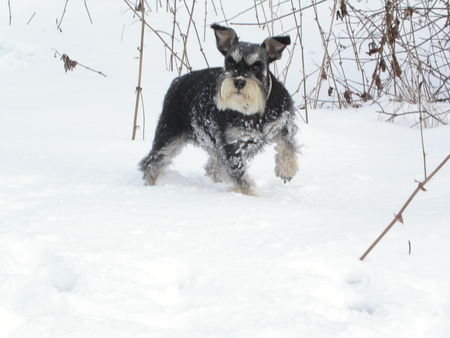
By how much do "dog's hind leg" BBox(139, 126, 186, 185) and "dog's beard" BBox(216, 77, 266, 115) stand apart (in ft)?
2.43

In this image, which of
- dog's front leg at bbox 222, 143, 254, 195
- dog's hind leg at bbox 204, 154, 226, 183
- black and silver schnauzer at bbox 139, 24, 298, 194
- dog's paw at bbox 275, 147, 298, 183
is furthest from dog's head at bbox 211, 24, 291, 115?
dog's hind leg at bbox 204, 154, 226, 183

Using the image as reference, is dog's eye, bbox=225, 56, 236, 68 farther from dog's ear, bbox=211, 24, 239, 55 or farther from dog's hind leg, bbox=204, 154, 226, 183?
dog's hind leg, bbox=204, 154, 226, 183

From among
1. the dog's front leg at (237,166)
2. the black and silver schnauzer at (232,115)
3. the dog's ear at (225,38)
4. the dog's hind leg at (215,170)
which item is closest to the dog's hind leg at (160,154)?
the black and silver schnauzer at (232,115)

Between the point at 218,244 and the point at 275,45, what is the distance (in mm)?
1630

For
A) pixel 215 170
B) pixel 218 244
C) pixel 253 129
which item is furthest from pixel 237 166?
pixel 218 244

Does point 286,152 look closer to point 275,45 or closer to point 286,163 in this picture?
point 286,163

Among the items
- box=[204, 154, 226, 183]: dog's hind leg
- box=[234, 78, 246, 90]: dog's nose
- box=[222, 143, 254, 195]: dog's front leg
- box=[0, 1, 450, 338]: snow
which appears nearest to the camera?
box=[0, 1, 450, 338]: snow

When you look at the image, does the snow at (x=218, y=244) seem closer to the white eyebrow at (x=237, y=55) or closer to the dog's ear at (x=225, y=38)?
the white eyebrow at (x=237, y=55)

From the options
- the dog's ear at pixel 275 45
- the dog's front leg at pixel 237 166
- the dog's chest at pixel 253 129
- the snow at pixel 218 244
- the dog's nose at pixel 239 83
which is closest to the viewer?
the snow at pixel 218 244

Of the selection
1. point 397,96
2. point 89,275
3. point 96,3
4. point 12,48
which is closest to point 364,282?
point 89,275

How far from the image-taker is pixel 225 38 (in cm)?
480

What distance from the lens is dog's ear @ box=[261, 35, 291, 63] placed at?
4684mm

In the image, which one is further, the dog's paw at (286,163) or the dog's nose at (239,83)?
the dog's paw at (286,163)

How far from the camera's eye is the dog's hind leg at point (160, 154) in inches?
210
